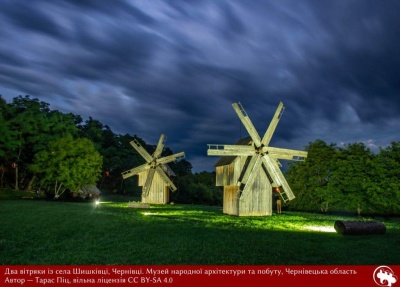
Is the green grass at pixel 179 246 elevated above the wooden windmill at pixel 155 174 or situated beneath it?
situated beneath

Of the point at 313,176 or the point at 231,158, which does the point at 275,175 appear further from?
the point at 313,176

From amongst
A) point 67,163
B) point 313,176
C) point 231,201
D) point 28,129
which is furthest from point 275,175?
point 28,129

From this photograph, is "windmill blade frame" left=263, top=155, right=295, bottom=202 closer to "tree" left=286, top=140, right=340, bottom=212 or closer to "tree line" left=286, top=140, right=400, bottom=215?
"tree line" left=286, top=140, right=400, bottom=215

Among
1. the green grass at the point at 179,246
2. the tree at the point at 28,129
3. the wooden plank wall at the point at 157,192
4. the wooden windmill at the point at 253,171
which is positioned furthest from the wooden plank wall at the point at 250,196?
the tree at the point at 28,129

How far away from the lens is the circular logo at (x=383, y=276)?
1062 cm

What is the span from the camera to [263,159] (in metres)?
30.6

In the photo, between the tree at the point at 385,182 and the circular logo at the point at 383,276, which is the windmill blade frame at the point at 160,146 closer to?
the tree at the point at 385,182

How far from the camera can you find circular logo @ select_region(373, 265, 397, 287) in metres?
10.6

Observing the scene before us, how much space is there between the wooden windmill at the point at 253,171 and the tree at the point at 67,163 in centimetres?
2973

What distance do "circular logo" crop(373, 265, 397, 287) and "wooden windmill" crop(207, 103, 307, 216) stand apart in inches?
736

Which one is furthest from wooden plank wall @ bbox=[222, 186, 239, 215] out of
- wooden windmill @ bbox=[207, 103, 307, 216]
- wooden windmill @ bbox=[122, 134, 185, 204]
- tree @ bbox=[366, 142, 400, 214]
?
tree @ bbox=[366, 142, 400, 214]

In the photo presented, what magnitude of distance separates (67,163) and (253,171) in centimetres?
3377

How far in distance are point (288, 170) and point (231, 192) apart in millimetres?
24966

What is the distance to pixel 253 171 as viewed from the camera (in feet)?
97.9
